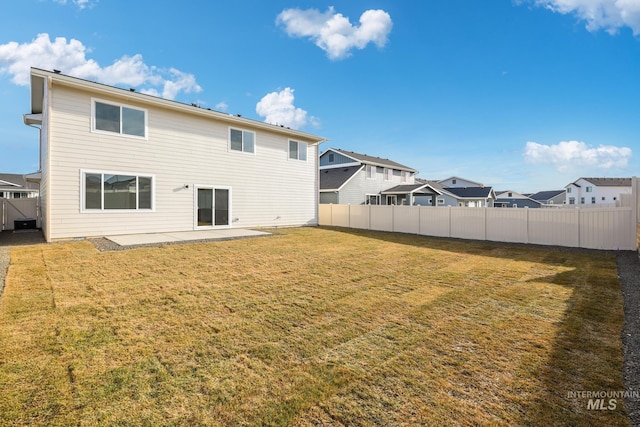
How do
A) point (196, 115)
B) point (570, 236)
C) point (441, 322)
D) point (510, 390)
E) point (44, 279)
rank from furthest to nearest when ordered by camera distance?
point (196, 115) → point (570, 236) → point (44, 279) → point (441, 322) → point (510, 390)

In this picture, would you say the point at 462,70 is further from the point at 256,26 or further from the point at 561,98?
the point at 256,26

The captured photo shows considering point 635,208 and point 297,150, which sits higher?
point 297,150

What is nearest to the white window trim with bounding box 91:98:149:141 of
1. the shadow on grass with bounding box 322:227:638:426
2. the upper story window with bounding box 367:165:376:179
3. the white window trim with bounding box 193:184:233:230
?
the white window trim with bounding box 193:184:233:230

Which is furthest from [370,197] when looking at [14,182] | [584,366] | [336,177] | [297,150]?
[14,182]

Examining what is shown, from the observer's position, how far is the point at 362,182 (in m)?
24.8

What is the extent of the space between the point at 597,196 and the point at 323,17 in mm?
51281

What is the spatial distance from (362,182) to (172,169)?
53.4ft

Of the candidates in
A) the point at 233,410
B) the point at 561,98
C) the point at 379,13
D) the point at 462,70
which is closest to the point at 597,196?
the point at 561,98

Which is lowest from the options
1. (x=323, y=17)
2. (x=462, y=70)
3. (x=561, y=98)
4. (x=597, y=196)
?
(x=597, y=196)

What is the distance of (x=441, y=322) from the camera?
12.2 feet

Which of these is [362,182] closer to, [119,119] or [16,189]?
[119,119]

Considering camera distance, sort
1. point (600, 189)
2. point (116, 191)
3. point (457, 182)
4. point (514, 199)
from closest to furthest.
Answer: point (116, 191)
point (600, 189)
point (457, 182)
point (514, 199)

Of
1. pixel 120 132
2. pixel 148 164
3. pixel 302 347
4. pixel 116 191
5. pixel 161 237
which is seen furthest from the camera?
pixel 148 164

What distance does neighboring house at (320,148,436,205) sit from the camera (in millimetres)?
23359
